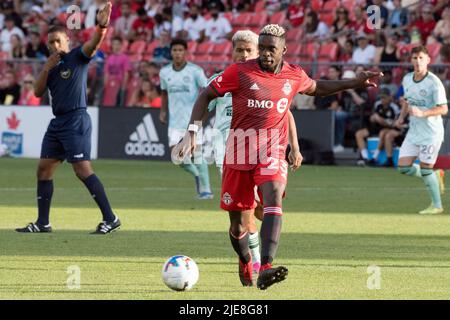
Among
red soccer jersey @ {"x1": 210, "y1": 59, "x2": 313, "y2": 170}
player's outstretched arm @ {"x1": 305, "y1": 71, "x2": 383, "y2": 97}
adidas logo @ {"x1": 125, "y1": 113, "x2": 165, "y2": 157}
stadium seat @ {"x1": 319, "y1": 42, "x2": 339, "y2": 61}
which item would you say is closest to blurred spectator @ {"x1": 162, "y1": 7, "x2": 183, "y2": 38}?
adidas logo @ {"x1": 125, "y1": 113, "x2": 165, "y2": 157}

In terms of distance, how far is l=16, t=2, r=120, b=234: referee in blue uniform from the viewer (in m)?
13.7

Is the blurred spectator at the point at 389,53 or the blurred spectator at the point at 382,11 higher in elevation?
the blurred spectator at the point at 382,11

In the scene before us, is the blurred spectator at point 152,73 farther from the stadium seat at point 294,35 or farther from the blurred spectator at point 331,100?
the blurred spectator at point 331,100

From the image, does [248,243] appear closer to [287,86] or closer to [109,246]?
[287,86]

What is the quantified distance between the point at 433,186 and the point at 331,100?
31.6 feet

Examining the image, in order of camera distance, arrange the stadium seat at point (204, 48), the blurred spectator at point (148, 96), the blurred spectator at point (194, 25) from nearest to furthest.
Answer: the blurred spectator at point (148, 96), the stadium seat at point (204, 48), the blurred spectator at point (194, 25)

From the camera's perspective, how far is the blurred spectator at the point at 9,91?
30.0 meters

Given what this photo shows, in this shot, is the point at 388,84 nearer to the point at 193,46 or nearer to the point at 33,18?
the point at 193,46

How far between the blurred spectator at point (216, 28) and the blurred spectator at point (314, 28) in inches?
92.1

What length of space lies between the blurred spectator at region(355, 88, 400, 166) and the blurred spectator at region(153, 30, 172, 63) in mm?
5501

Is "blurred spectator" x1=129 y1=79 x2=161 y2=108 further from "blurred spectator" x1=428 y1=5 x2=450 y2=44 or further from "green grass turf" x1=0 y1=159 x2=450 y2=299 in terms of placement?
"blurred spectator" x1=428 y1=5 x2=450 y2=44

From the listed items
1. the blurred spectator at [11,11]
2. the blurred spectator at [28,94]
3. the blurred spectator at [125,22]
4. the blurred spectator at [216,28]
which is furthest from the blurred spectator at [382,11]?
the blurred spectator at [11,11]

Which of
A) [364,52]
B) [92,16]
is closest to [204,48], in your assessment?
[92,16]
